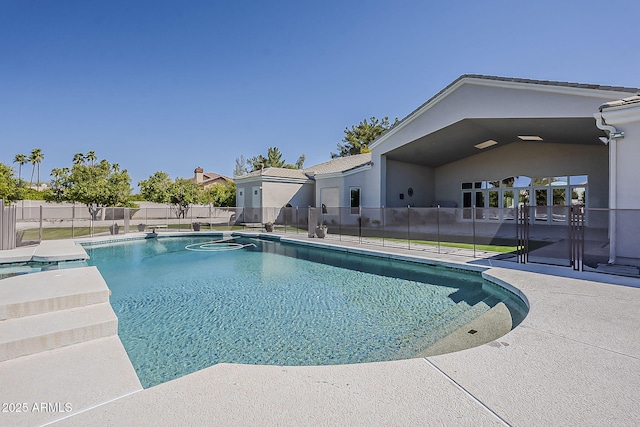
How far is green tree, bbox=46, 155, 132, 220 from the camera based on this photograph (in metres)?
27.7

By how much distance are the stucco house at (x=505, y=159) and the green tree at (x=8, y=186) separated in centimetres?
1558

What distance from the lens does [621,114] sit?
7.65 m

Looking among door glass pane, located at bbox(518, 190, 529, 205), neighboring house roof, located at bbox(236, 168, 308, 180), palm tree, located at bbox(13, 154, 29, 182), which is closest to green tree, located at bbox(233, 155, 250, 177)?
palm tree, located at bbox(13, 154, 29, 182)

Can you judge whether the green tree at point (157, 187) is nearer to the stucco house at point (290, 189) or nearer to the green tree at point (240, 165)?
the stucco house at point (290, 189)

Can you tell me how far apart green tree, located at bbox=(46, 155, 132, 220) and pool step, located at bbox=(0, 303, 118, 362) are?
25.9 meters

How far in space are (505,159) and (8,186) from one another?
36.0m

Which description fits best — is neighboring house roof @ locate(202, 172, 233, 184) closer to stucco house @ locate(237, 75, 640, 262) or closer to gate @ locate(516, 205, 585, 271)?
stucco house @ locate(237, 75, 640, 262)

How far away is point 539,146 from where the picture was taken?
17.6 m

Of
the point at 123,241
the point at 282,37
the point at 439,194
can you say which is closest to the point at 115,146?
the point at 123,241

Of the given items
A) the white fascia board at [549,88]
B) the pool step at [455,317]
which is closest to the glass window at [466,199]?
the white fascia board at [549,88]

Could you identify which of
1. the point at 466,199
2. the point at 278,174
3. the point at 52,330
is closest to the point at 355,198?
the point at 278,174

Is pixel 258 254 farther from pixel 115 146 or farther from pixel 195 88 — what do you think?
pixel 115 146

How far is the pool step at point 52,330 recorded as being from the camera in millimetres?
3615

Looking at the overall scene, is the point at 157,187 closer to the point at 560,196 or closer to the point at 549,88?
the point at 549,88
